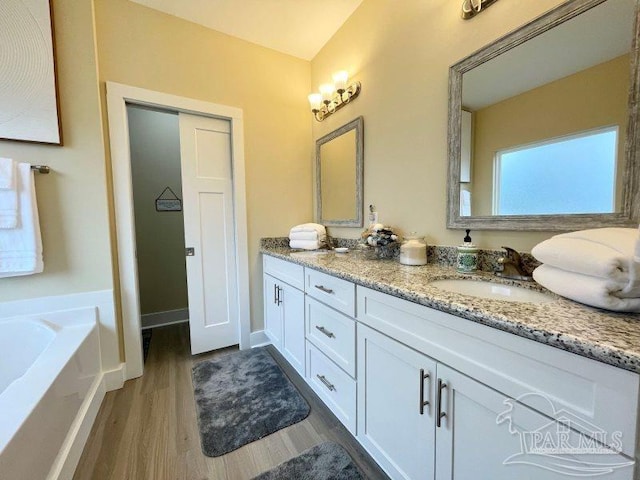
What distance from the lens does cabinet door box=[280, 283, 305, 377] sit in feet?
5.54

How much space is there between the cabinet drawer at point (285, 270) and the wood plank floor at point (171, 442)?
73cm

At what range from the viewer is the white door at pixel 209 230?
2.11 metres

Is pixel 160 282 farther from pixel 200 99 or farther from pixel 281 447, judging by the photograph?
pixel 281 447

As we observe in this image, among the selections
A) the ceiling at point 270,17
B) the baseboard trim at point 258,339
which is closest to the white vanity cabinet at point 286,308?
the baseboard trim at point 258,339

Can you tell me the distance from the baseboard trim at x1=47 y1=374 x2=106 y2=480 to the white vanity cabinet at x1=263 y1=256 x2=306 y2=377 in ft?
3.73

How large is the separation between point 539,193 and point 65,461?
7.47 feet

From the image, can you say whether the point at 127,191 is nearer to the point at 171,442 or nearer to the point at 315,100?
the point at 171,442

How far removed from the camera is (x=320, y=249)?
2227 mm

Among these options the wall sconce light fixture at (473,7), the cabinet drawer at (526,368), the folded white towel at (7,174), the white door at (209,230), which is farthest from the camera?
the white door at (209,230)

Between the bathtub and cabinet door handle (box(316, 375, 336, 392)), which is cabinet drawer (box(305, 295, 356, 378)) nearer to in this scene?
cabinet door handle (box(316, 375, 336, 392))

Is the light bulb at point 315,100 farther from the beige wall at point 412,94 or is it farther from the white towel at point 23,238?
→ the white towel at point 23,238

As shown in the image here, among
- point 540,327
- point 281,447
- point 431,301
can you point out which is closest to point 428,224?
point 431,301

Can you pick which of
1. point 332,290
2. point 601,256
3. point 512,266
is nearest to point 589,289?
point 601,256

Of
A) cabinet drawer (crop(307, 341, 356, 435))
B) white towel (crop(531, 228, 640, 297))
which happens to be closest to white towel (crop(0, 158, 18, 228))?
cabinet drawer (crop(307, 341, 356, 435))
